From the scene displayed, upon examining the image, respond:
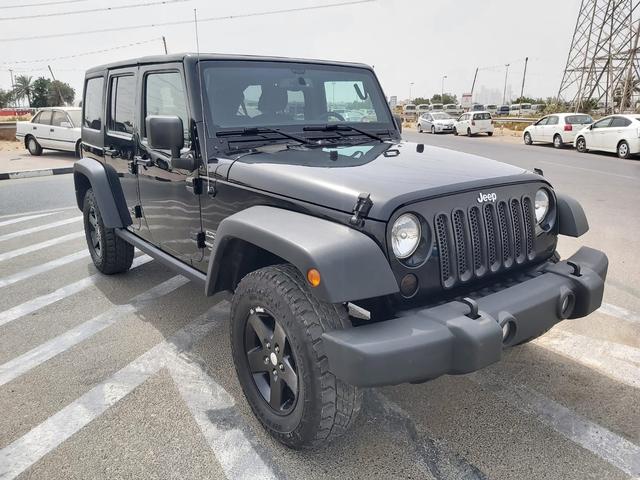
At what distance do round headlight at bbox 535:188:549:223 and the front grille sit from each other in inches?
6.0

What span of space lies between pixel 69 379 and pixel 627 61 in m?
38.4

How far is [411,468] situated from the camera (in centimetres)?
247

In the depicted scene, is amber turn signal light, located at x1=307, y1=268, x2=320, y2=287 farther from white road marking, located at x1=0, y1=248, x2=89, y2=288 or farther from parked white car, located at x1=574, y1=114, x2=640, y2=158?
parked white car, located at x1=574, y1=114, x2=640, y2=158

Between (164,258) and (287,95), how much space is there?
1.47 m

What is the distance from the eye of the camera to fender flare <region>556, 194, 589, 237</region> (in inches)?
119

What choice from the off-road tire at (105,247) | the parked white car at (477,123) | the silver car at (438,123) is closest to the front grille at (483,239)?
the off-road tire at (105,247)

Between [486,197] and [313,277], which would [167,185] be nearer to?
[313,277]

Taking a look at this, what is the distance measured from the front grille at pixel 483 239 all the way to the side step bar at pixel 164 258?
154cm

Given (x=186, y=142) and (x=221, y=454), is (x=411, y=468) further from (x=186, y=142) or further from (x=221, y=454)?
(x=186, y=142)

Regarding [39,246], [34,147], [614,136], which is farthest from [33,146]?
[614,136]

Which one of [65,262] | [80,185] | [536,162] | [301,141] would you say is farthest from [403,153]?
[536,162]

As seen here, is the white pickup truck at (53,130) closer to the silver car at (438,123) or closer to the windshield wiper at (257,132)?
the windshield wiper at (257,132)

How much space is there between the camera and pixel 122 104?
4.30 meters

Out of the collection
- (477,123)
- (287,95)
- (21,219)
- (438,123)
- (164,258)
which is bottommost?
(438,123)
